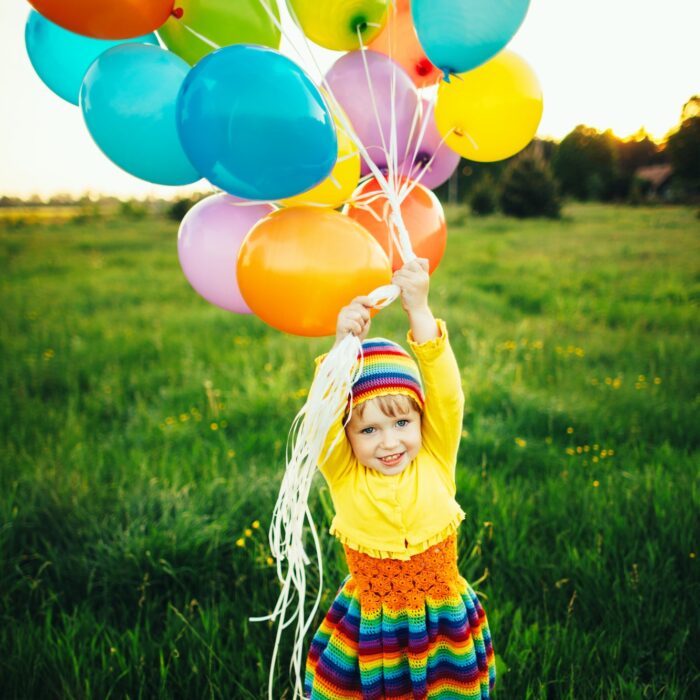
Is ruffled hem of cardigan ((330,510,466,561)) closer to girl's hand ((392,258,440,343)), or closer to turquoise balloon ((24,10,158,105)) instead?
girl's hand ((392,258,440,343))

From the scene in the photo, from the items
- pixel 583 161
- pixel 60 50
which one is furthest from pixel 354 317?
pixel 583 161

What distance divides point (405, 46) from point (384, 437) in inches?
47.7

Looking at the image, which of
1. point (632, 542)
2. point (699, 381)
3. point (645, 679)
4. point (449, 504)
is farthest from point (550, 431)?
point (449, 504)

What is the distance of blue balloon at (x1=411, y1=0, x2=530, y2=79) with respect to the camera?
1.26 meters

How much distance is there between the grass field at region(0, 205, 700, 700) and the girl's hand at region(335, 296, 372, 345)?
1.24 m

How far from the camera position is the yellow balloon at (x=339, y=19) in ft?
4.45

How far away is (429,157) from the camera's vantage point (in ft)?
5.83

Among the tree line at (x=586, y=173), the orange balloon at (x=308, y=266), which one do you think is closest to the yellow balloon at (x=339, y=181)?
the orange balloon at (x=308, y=266)

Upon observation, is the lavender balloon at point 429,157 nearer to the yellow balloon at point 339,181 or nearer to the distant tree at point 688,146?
the yellow balloon at point 339,181

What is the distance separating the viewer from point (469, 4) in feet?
4.12

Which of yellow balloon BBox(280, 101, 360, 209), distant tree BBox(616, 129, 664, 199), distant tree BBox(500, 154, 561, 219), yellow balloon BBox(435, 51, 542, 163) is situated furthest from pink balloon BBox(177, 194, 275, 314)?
distant tree BBox(616, 129, 664, 199)

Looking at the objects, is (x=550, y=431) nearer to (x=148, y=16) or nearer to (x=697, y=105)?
(x=148, y=16)

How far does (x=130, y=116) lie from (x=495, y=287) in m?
6.22

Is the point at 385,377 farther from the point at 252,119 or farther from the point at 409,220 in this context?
the point at 252,119
